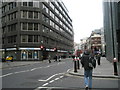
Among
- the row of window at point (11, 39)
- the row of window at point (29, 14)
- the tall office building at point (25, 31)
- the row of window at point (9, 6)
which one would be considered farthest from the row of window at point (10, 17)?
the row of window at point (11, 39)

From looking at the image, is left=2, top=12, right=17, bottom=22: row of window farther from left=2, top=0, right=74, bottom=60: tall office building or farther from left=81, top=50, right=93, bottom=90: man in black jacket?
left=81, top=50, right=93, bottom=90: man in black jacket

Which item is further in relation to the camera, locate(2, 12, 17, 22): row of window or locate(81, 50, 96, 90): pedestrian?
locate(2, 12, 17, 22): row of window

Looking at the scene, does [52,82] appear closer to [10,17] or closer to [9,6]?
[10,17]

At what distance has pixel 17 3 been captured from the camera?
155ft

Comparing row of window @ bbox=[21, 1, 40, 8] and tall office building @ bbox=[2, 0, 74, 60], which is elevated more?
row of window @ bbox=[21, 1, 40, 8]

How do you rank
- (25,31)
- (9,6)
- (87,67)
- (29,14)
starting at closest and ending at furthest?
(87,67)
(25,31)
(29,14)
(9,6)

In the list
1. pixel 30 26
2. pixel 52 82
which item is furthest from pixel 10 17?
pixel 52 82

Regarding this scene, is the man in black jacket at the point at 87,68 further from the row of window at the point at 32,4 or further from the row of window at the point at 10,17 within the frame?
the row of window at the point at 10,17

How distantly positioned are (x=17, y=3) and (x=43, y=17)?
816 centimetres

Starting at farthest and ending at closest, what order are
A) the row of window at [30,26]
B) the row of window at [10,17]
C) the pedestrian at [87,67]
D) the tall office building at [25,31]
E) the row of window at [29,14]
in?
the row of window at [10,17]
the row of window at [29,14]
the row of window at [30,26]
the tall office building at [25,31]
the pedestrian at [87,67]

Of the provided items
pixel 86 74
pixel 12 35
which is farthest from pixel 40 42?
pixel 86 74

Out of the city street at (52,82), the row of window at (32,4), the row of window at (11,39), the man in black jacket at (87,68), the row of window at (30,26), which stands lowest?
the city street at (52,82)

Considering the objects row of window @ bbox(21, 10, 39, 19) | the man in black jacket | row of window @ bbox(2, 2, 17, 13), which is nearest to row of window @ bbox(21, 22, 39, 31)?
row of window @ bbox(21, 10, 39, 19)

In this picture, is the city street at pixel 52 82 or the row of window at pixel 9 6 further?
the row of window at pixel 9 6
